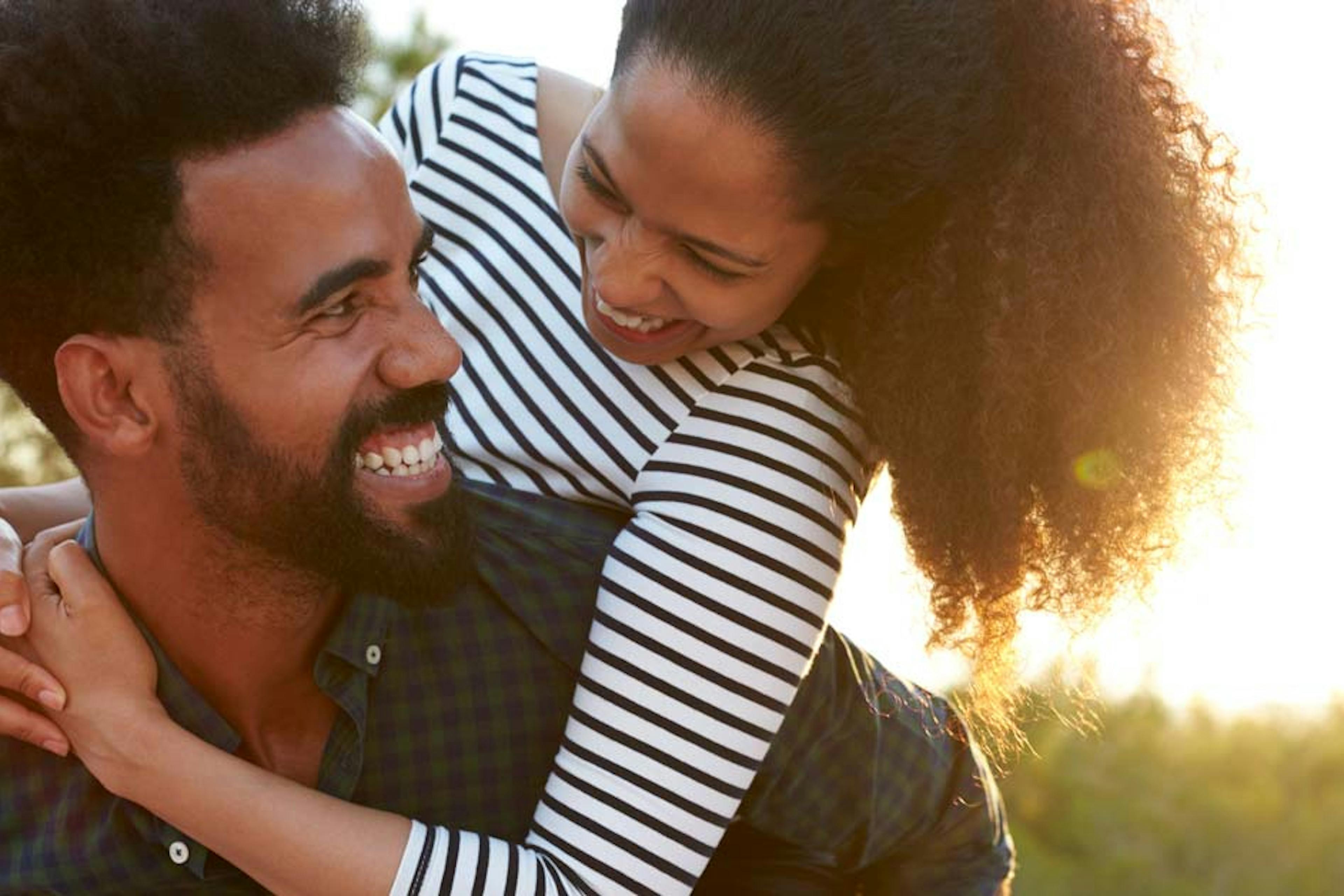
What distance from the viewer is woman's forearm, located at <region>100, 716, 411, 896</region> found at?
8.20ft

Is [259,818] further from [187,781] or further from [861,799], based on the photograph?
[861,799]

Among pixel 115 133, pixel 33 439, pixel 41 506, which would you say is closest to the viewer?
pixel 115 133

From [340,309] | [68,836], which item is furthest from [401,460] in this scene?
[68,836]

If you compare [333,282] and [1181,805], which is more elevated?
[333,282]

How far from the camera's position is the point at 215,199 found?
8.41ft

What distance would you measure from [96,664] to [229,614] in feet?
0.75

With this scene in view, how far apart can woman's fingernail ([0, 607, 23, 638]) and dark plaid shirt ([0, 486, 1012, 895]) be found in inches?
7.6

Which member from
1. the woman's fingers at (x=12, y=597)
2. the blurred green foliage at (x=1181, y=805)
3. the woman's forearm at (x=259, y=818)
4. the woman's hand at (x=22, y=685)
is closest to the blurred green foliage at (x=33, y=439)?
the blurred green foliage at (x=1181, y=805)

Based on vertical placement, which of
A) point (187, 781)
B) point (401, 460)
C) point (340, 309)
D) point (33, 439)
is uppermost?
point (340, 309)

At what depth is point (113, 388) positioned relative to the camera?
265 centimetres

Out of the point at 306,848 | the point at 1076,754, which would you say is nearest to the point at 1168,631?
the point at 306,848

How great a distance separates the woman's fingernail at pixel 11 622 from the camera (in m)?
2.65

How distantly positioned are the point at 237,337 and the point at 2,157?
0.41 meters

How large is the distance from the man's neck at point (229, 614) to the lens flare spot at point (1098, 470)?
47.0 inches
